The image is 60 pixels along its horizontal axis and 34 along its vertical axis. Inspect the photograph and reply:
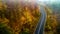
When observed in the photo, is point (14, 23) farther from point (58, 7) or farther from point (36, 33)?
point (58, 7)

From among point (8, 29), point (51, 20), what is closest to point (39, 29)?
point (51, 20)

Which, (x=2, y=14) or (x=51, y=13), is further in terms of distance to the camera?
(x=51, y=13)

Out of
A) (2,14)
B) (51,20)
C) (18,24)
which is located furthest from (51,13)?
(2,14)

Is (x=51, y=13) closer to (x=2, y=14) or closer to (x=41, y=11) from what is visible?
(x=41, y=11)

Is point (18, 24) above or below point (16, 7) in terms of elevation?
below

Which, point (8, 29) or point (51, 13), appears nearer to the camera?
point (8, 29)

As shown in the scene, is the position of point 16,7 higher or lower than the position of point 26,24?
higher

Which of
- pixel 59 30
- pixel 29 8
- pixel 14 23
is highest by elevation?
pixel 29 8

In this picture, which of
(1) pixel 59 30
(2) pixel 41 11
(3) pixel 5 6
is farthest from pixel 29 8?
(1) pixel 59 30
